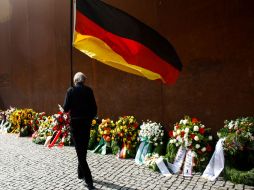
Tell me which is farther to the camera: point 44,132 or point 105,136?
point 44,132

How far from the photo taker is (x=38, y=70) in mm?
12898

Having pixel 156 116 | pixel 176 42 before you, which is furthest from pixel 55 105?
pixel 176 42

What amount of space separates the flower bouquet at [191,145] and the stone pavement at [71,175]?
367 millimetres

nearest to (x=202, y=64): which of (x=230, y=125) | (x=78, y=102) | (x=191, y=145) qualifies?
(x=230, y=125)

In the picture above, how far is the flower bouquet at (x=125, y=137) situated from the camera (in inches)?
324

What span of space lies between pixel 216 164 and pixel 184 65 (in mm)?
2275

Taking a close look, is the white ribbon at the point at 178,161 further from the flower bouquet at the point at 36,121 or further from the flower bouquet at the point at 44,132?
the flower bouquet at the point at 36,121

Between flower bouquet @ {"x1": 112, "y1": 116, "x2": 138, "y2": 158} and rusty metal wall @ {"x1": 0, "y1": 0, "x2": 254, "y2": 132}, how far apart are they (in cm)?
42

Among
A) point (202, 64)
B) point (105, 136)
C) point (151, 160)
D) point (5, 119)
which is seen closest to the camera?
point (151, 160)

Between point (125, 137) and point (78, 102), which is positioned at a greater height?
point (78, 102)

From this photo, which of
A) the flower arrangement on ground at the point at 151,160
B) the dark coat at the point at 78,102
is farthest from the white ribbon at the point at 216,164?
the dark coat at the point at 78,102

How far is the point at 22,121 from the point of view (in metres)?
12.9

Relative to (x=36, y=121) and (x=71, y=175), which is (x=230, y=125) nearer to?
(x=71, y=175)

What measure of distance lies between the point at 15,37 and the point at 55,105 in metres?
3.93
